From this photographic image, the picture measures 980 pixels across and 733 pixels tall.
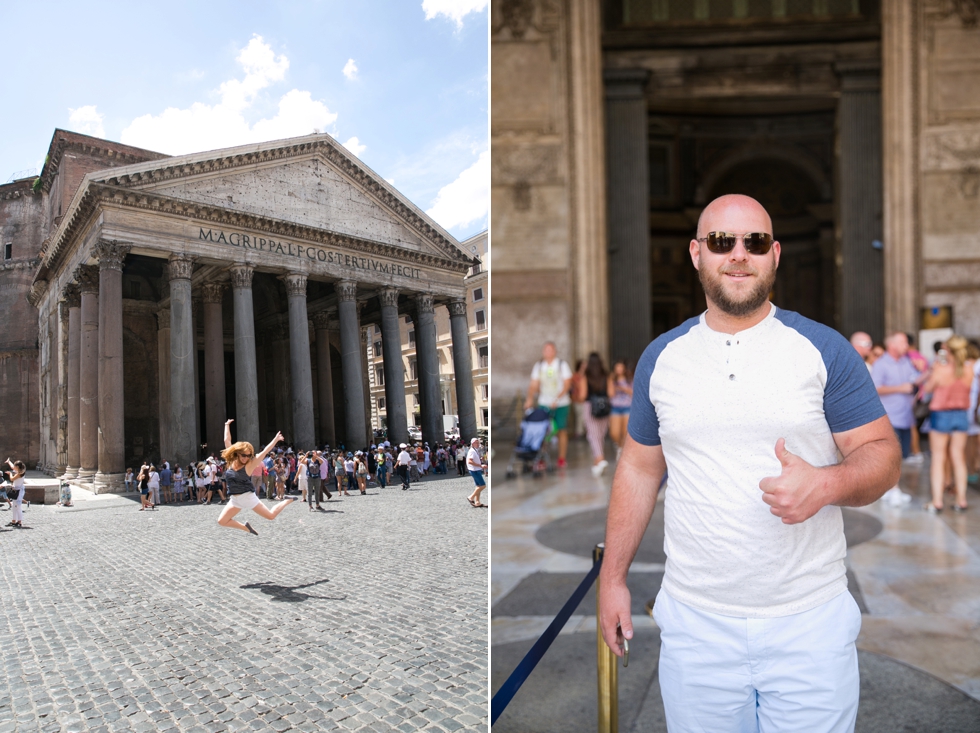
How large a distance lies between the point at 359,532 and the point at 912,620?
3.29 metres

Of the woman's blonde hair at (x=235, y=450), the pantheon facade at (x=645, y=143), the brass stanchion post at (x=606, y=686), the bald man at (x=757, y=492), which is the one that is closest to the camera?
the bald man at (x=757, y=492)

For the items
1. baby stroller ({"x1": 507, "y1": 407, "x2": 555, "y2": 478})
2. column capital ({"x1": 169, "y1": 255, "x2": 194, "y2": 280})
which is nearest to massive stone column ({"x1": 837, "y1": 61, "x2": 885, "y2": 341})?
baby stroller ({"x1": 507, "y1": 407, "x2": 555, "y2": 478})

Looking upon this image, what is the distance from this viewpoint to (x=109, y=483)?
3.46m

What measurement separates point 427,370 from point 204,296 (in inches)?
60.0

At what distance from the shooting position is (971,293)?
15375 mm

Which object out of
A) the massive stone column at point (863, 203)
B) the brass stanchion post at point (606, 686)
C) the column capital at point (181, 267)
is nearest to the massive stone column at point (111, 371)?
the column capital at point (181, 267)

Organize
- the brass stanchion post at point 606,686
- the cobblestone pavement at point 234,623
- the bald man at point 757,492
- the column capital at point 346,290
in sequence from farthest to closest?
the column capital at point 346,290 < the cobblestone pavement at point 234,623 < the brass stanchion post at point 606,686 < the bald man at point 757,492

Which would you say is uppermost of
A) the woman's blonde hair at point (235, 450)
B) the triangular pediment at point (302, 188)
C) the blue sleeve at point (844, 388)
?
the triangular pediment at point (302, 188)

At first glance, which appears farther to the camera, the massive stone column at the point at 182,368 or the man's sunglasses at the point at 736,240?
the massive stone column at the point at 182,368

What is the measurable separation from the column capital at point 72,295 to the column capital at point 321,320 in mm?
1108

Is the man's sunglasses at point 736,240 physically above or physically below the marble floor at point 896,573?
above

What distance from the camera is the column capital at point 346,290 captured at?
163 inches

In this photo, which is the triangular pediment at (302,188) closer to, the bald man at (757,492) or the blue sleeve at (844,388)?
the bald man at (757,492)

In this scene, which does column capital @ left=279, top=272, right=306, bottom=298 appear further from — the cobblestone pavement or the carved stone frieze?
the cobblestone pavement
